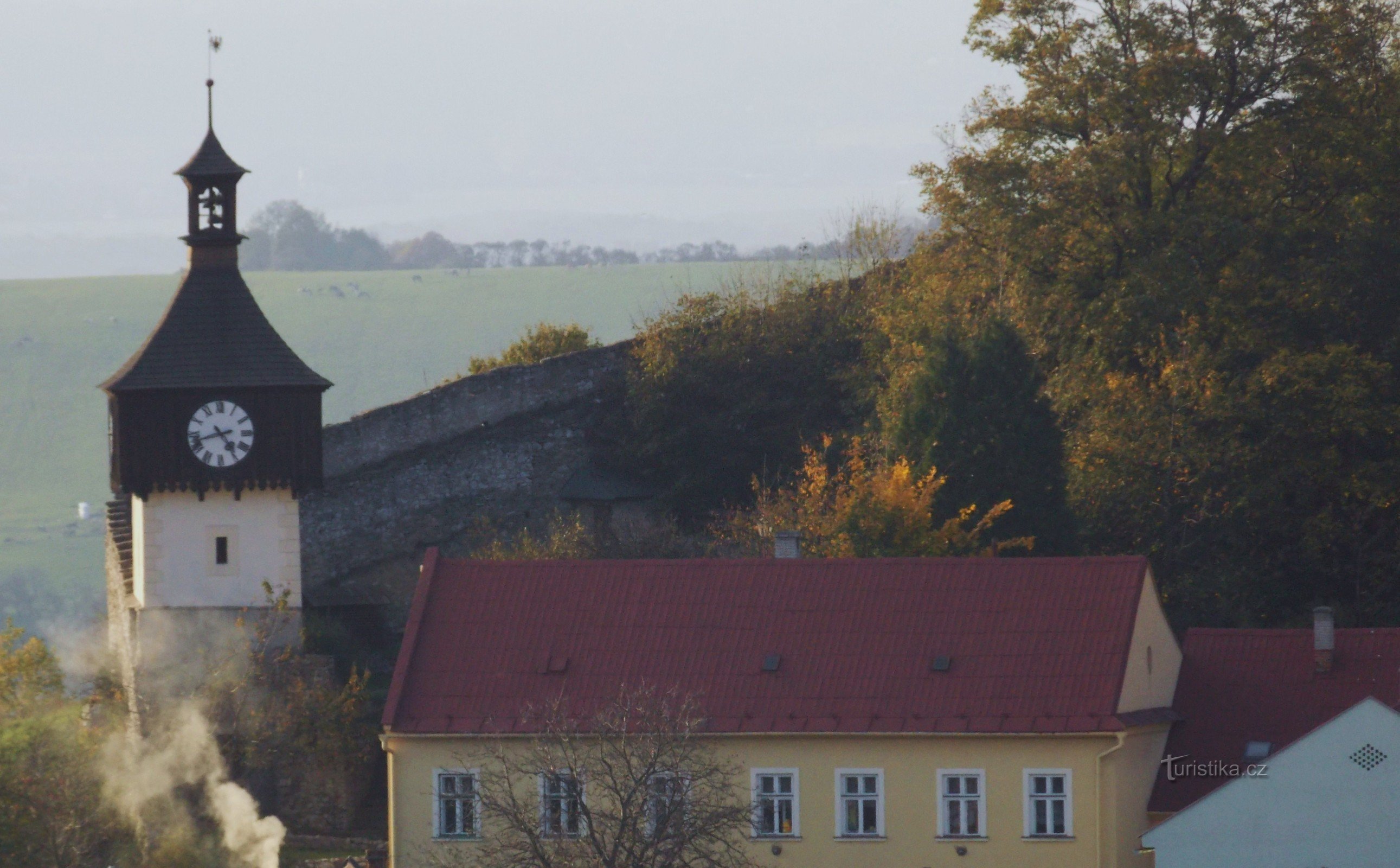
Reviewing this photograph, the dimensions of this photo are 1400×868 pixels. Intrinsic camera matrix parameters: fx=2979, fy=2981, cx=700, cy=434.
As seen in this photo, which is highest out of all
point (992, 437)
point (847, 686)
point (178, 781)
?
point (992, 437)

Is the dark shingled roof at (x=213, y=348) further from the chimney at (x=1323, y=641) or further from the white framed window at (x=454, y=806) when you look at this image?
the chimney at (x=1323, y=641)

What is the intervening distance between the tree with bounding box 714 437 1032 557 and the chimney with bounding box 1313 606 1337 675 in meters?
5.09

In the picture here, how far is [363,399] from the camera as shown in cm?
8406

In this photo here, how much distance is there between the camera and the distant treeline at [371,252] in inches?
4309

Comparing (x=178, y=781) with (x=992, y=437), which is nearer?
(x=178, y=781)

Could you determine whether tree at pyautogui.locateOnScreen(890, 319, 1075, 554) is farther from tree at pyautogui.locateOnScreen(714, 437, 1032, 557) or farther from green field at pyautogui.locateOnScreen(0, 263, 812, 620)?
green field at pyautogui.locateOnScreen(0, 263, 812, 620)

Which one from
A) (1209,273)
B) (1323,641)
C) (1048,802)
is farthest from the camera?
(1209,273)

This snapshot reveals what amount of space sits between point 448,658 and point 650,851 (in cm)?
505

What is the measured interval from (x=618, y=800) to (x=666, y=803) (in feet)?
2.38

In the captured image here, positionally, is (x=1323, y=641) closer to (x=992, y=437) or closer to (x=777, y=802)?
(x=777, y=802)

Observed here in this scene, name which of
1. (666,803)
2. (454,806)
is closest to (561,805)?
(666,803)

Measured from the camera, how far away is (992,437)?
40875mm

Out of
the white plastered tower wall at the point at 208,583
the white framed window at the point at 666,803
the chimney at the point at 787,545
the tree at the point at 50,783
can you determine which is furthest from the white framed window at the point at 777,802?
the white plastered tower wall at the point at 208,583

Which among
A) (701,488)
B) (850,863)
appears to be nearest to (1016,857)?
(850,863)
